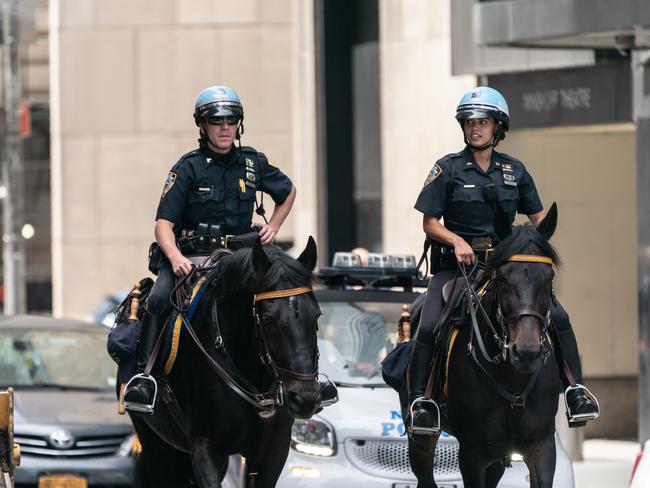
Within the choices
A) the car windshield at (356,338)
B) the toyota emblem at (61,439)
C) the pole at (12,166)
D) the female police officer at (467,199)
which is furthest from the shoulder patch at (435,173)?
the pole at (12,166)

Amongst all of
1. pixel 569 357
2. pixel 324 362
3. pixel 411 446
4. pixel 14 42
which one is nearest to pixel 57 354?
pixel 324 362

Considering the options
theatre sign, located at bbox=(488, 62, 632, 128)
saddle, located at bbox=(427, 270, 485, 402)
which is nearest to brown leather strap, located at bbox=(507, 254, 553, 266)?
saddle, located at bbox=(427, 270, 485, 402)

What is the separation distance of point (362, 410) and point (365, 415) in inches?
3.6

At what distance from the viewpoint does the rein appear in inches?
367

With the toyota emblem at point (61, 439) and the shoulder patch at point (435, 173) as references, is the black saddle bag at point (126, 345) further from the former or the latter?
the toyota emblem at point (61, 439)

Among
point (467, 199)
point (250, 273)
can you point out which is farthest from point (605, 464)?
point (250, 273)

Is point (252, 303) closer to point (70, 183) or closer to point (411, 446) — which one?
point (411, 446)

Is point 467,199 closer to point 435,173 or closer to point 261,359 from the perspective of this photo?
point 435,173

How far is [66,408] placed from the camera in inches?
573

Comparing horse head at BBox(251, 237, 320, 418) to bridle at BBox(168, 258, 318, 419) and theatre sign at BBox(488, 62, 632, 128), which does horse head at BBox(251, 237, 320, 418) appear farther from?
theatre sign at BBox(488, 62, 632, 128)

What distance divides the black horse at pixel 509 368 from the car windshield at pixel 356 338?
2.27 metres

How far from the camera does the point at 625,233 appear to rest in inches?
814

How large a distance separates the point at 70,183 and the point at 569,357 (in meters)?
20.0

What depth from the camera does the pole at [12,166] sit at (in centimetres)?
2467
